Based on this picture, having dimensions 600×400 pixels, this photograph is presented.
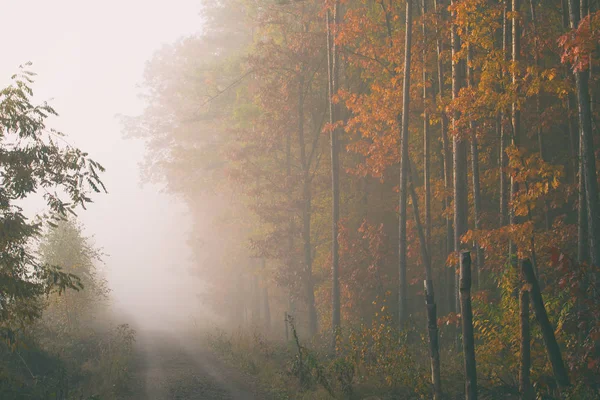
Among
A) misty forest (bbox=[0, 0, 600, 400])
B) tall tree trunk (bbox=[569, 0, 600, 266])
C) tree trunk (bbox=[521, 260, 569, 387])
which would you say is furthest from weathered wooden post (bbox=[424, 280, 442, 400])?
tall tree trunk (bbox=[569, 0, 600, 266])

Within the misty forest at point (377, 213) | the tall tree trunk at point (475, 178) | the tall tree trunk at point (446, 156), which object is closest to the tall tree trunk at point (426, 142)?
the misty forest at point (377, 213)

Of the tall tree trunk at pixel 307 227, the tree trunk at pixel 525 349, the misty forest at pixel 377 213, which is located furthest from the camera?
the tall tree trunk at pixel 307 227

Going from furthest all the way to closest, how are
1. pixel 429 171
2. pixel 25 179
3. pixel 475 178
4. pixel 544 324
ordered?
pixel 429 171 → pixel 475 178 → pixel 25 179 → pixel 544 324

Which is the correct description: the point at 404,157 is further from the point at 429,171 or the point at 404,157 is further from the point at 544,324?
the point at 544,324

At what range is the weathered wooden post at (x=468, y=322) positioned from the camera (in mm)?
6887

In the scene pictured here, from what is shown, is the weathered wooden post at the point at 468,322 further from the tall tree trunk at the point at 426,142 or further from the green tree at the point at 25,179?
the tall tree trunk at the point at 426,142

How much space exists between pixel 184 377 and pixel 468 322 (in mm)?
9649

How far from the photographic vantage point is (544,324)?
6723 millimetres

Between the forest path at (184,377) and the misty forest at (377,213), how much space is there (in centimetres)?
11

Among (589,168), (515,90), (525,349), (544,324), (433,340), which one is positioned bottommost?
(525,349)

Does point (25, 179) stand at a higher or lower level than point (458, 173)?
lower

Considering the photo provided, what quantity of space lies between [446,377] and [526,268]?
4.89 meters

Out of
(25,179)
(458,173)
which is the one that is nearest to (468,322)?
(458,173)

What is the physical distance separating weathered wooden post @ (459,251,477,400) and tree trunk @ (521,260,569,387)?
72 cm
